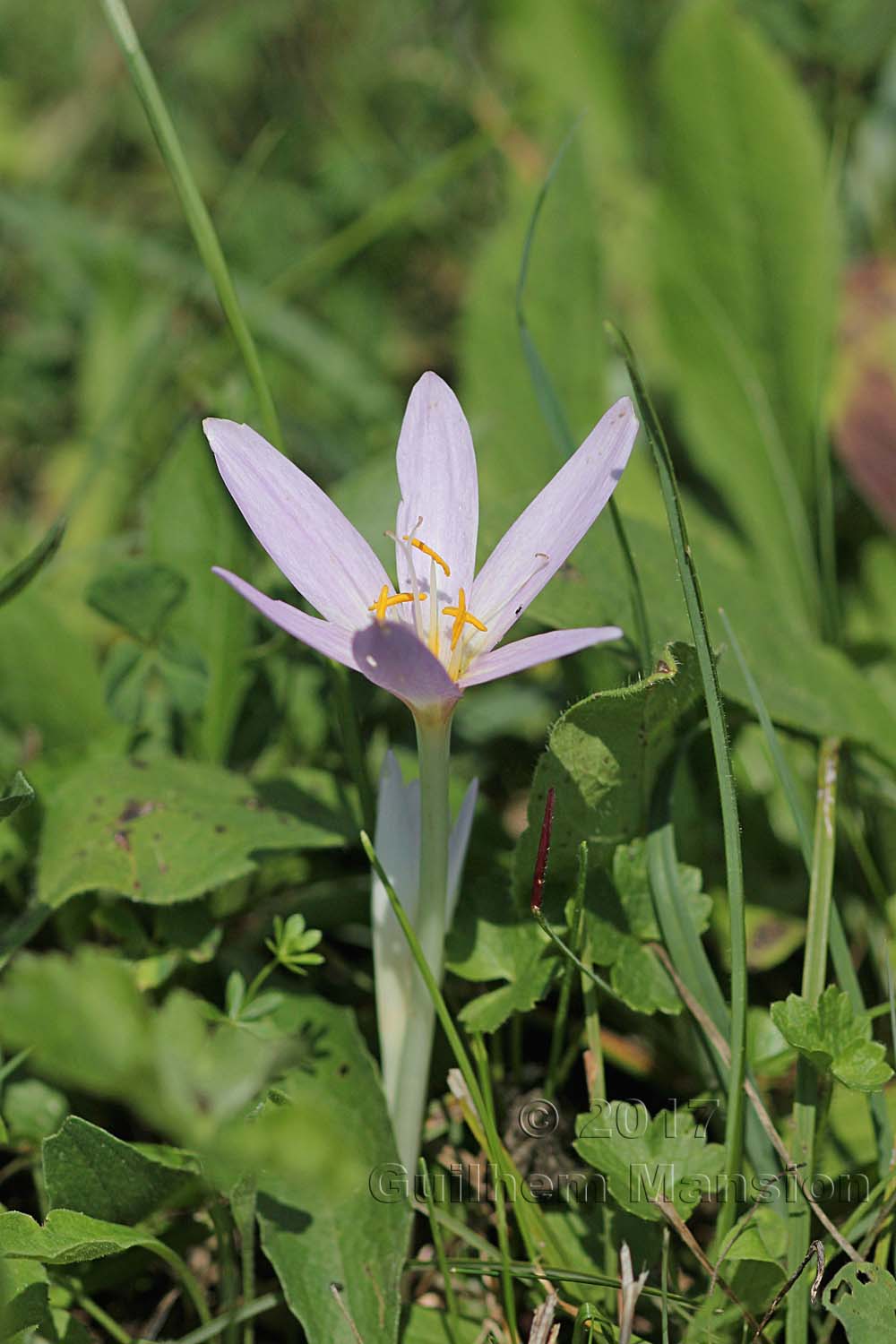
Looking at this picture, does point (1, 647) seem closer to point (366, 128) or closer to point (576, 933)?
point (576, 933)

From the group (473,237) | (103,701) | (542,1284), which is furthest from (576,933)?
(473,237)

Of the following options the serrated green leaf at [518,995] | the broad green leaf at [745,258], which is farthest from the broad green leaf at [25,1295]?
the broad green leaf at [745,258]

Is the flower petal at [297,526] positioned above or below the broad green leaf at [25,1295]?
above

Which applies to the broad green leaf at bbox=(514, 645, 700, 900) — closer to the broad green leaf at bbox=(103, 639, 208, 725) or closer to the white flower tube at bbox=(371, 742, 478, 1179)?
the white flower tube at bbox=(371, 742, 478, 1179)

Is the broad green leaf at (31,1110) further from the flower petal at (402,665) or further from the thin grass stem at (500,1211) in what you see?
the flower petal at (402,665)

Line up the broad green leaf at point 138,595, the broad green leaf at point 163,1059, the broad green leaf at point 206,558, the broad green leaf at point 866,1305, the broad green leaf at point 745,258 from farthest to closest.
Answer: the broad green leaf at point 745,258 → the broad green leaf at point 206,558 → the broad green leaf at point 138,595 → the broad green leaf at point 866,1305 → the broad green leaf at point 163,1059

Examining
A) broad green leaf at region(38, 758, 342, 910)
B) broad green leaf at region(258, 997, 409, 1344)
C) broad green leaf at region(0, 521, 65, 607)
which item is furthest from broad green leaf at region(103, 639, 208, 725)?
broad green leaf at region(258, 997, 409, 1344)

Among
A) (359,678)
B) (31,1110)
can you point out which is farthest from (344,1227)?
(359,678)

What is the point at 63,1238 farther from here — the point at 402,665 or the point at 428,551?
the point at 428,551

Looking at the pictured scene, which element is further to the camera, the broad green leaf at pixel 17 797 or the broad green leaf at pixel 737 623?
the broad green leaf at pixel 737 623
